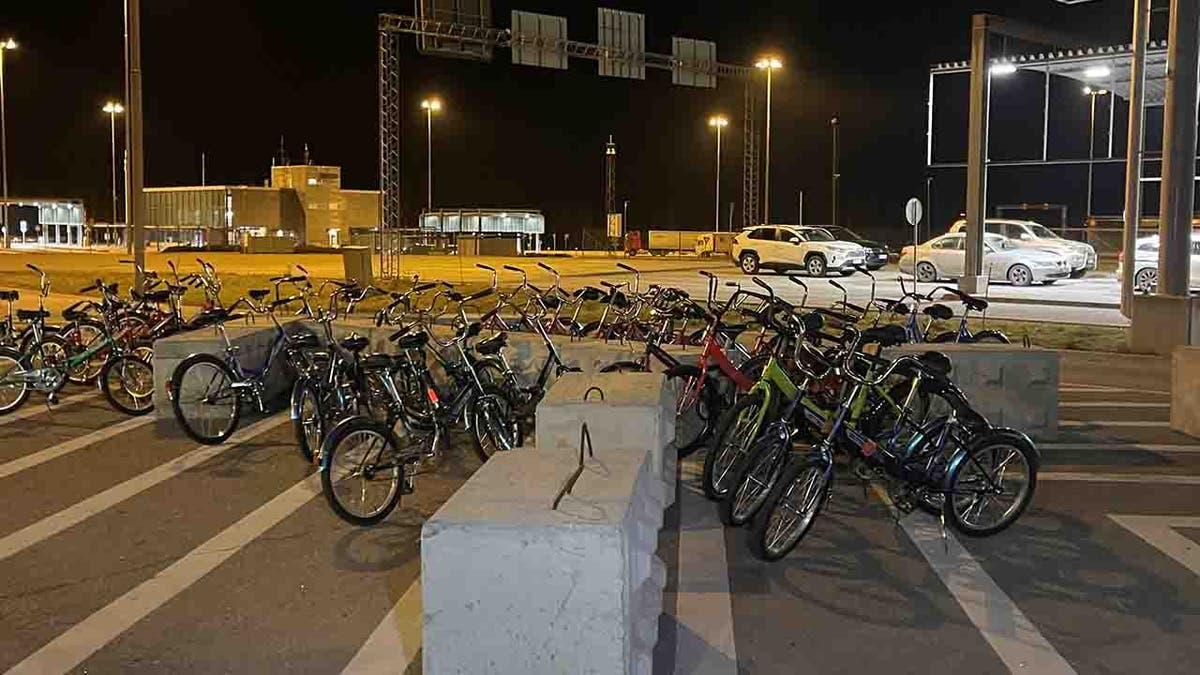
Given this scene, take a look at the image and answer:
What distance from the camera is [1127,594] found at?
6289mm

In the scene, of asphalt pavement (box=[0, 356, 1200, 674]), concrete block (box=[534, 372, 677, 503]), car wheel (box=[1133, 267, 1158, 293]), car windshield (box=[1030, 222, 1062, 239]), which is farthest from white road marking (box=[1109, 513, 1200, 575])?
car windshield (box=[1030, 222, 1062, 239])

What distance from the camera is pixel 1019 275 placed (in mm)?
32500

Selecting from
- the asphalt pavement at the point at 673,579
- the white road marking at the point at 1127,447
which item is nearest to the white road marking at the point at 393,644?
the asphalt pavement at the point at 673,579

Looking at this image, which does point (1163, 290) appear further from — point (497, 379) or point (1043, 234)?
point (1043, 234)

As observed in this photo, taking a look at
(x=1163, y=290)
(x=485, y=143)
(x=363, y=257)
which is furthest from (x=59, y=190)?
(x=1163, y=290)

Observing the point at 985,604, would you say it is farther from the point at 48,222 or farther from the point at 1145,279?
the point at 48,222

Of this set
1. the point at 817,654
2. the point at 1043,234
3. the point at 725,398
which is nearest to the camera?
the point at 817,654

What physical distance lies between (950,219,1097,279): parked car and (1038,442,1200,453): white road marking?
77.0ft

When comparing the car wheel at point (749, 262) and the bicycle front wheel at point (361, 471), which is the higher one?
the car wheel at point (749, 262)

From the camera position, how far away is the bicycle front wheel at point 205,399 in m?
9.79

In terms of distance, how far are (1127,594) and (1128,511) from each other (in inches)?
76.0

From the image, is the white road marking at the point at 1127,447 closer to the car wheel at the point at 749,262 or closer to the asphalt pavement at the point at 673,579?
the asphalt pavement at the point at 673,579

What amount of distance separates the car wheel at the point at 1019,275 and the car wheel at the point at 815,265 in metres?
5.33

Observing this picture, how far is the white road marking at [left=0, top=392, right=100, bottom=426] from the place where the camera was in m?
11.0
